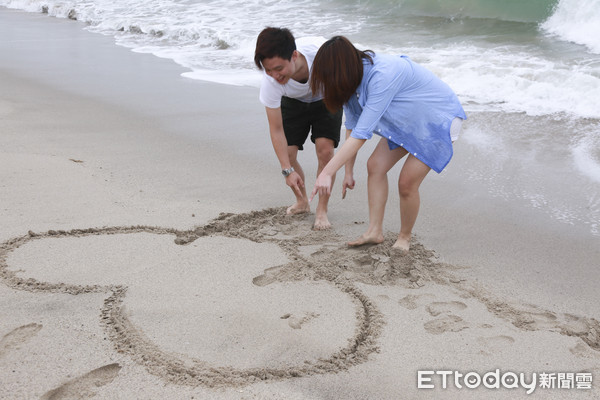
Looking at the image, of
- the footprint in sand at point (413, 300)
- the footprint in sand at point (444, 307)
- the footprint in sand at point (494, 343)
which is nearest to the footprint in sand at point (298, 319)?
the footprint in sand at point (413, 300)

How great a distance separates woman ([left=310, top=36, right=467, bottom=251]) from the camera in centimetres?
299

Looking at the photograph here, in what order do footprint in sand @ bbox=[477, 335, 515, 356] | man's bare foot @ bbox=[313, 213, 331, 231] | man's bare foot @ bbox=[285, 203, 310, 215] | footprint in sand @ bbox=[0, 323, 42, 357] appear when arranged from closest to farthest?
footprint in sand @ bbox=[0, 323, 42, 357], footprint in sand @ bbox=[477, 335, 515, 356], man's bare foot @ bbox=[313, 213, 331, 231], man's bare foot @ bbox=[285, 203, 310, 215]

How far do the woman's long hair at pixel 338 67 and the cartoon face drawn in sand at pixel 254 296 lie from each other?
1.01 meters

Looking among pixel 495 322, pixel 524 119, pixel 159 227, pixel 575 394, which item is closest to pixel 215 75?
pixel 524 119

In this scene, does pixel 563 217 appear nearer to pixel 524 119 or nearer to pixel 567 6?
pixel 524 119

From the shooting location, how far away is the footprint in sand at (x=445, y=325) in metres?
2.77

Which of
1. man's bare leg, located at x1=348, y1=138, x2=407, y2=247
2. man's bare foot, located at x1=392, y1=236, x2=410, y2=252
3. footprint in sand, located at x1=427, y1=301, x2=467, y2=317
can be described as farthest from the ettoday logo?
man's bare leg, located at x1=348, y1=138, x2=407, y2=247

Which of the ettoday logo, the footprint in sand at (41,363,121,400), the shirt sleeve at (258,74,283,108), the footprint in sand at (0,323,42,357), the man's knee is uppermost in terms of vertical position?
the shirt sleeve at (258,74,283,108)

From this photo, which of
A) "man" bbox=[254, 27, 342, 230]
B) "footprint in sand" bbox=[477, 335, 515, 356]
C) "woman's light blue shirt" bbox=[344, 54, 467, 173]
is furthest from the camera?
"man" bbox=[254, 27, 342, 230]

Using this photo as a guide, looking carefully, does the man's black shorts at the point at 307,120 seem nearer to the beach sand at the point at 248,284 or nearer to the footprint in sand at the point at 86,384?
the beach sand at the point at 248,284

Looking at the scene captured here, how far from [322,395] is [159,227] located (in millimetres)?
1907

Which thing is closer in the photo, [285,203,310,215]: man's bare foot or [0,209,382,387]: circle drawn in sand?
[0,209,382,387]: circle drawn in sand

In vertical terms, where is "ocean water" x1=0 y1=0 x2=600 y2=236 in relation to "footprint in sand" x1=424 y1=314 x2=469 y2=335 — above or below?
above

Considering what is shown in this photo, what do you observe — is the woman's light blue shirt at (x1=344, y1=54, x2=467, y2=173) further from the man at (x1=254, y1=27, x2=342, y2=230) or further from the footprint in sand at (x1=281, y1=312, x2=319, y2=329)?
the footprint in sand at (x1=281, y1=312, x2=319, y2=329)
